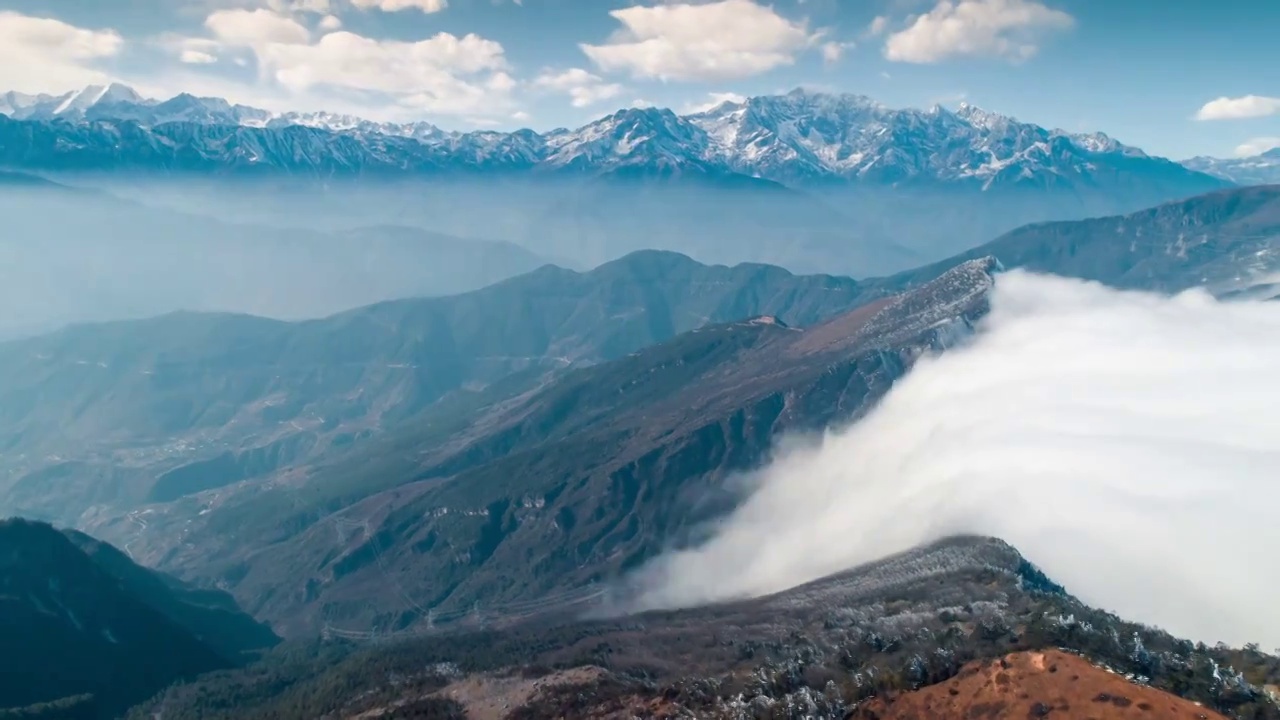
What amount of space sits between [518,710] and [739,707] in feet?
168

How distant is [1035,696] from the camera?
493 feet

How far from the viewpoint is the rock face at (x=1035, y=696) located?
143125 mm

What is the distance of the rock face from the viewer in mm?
143125

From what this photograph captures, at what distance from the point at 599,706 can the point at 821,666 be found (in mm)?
46318

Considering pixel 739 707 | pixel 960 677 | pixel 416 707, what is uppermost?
pixel 960 677

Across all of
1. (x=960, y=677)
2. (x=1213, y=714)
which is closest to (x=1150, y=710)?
(x=1213, y=714)

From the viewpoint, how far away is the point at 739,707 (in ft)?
563

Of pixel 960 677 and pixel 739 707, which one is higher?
pixel 960 677

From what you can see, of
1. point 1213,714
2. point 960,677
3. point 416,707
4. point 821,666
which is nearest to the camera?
point 1213,714

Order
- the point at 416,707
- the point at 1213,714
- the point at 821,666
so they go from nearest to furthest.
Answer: the point at 1213,714 < the point at 821,666 < the point at 416,707

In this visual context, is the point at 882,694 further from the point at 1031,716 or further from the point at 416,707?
the point at 416,707

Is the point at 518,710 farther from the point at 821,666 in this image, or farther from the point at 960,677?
the point at 960,677

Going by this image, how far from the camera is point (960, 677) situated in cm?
16312

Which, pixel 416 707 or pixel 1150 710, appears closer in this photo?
pixel 1150 710
